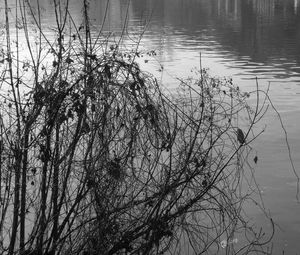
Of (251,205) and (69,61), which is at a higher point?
(69,61)

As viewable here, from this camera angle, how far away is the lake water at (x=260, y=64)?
8211 millimetres

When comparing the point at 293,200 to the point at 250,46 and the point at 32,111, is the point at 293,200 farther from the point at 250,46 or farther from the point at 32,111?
the point at 250,46

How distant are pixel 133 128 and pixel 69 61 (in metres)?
0.77

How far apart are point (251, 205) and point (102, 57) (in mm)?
4420

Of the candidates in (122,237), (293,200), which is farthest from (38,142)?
(293,200)

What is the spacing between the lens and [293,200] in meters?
8.80

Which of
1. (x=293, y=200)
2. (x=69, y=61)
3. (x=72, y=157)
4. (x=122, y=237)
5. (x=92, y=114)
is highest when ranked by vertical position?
(x=69, y=61)

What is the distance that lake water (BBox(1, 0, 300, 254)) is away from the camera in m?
8.21

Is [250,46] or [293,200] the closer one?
[293,200]

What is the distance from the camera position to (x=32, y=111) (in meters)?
4.59

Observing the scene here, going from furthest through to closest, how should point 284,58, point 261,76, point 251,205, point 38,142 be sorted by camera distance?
point 284,58
point 261,76
point 251,205
point 38,142

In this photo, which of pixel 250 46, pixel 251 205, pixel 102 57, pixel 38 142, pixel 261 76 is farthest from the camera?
pixel 250 46

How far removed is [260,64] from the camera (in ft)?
78.4

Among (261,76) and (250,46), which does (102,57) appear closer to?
(261,76)
